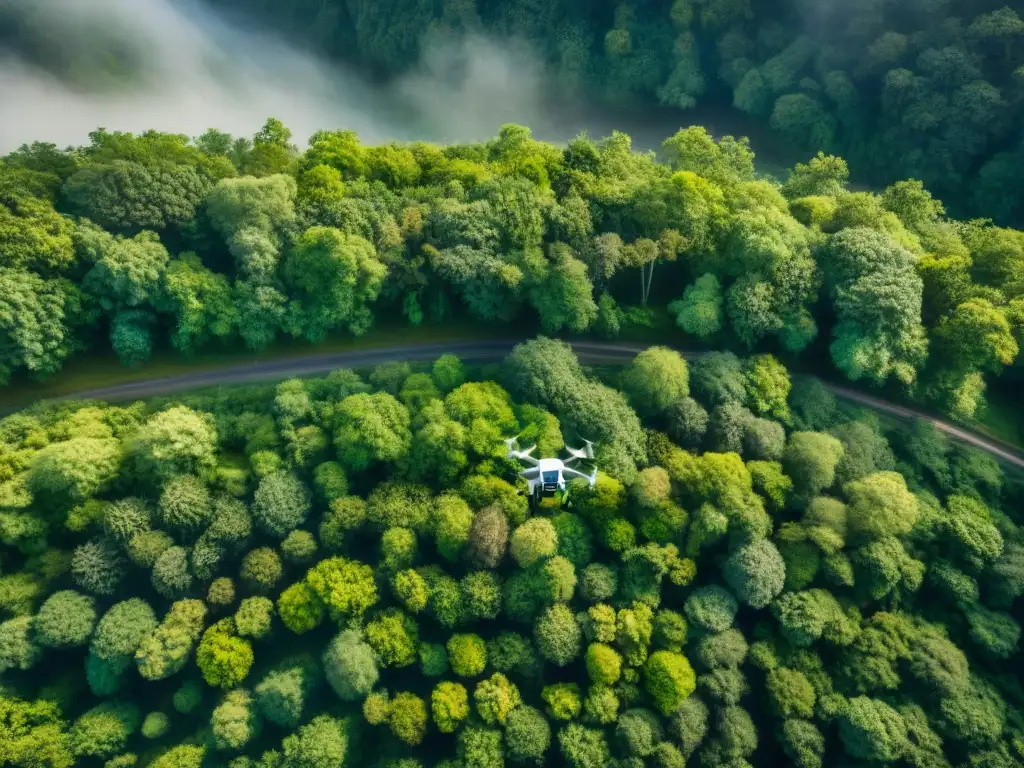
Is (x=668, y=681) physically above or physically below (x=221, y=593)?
below

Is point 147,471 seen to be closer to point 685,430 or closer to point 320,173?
point 320,173

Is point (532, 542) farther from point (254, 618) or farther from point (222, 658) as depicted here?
point (222, 658)

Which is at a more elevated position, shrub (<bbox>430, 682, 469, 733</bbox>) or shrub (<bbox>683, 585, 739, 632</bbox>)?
shrub (<bbox>683, 585, 739, 632</bbox>)

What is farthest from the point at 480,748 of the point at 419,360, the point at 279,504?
the point at 419,360

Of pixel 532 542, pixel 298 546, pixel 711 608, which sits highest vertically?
pixel 532 542

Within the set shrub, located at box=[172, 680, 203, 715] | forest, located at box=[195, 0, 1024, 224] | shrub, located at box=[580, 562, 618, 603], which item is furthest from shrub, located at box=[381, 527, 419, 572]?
forest, located at box=[195, 0, 1024, 224]

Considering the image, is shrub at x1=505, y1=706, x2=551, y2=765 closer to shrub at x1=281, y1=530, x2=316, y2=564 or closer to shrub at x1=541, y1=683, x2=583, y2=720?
shrub at x1=541, y1=683, x2=583, y2=720
